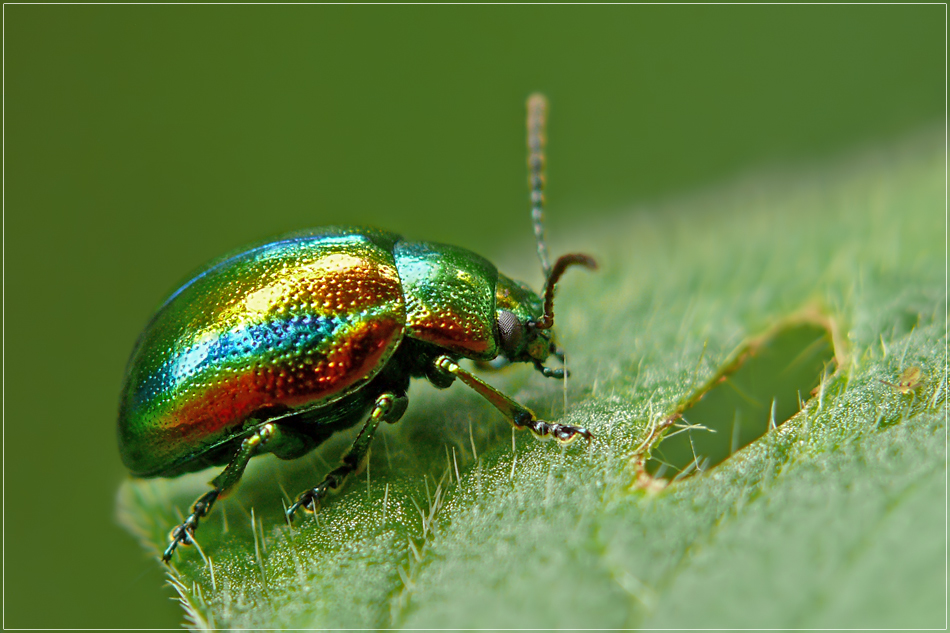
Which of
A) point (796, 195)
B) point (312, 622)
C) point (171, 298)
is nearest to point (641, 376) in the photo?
point (312, 622)

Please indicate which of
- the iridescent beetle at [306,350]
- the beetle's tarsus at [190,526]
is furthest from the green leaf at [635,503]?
the iridescent beetle at [306,350]

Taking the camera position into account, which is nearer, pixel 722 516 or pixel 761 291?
pixel 722 516

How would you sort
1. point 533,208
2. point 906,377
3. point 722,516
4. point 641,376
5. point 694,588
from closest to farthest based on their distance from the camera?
1. point 694,588
2. point 722,516
3. point 906,377
4. point 641,376
5. point 533,208

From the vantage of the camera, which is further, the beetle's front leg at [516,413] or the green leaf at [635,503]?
the beetle's front leg at [516,413]

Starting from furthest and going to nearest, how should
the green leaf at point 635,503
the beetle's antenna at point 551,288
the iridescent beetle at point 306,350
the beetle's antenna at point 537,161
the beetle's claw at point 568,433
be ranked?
the beetle's antenna at point 537,161 → the beetle's antenna at point 551,288 → the iridescent beetle at point 306,350 → the beetle's claw at point 568,433 → the green leaf at point 635,503

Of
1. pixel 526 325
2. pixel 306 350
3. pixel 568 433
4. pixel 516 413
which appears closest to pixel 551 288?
pixel 526 325

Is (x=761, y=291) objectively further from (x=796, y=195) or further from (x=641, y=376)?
(x=796, y=195)

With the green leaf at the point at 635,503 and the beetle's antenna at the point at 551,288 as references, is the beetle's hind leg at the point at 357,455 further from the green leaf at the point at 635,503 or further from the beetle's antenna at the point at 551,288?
the beetle's antenna at the point at 551,288
